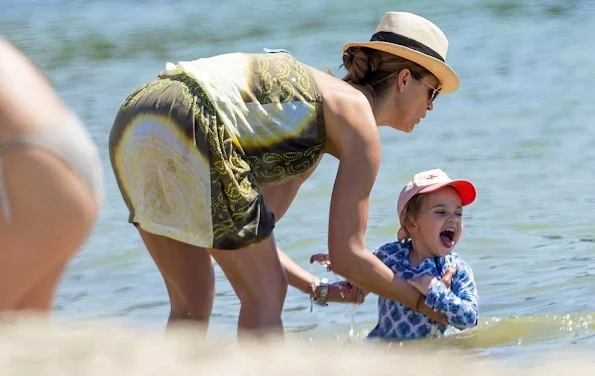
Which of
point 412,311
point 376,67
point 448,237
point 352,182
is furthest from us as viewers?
point 448,237

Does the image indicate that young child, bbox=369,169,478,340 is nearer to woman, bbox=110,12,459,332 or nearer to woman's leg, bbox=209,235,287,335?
woman, bbox=110,12,459,332

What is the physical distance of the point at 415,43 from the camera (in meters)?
4.84

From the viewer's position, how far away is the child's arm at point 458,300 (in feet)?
16.3

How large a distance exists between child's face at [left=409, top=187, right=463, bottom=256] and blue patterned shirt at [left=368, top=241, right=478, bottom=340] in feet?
0.23

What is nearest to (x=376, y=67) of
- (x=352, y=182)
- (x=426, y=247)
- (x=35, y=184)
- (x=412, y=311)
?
(x=352, y=182)

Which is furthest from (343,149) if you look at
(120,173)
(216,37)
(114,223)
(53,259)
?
(216,37)

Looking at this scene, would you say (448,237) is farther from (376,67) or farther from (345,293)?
(376,67)

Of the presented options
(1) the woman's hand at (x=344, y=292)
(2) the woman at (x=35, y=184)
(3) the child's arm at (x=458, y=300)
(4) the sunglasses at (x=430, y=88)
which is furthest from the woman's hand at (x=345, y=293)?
(2) the woman at (x=35, y=184)

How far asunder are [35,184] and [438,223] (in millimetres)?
2617

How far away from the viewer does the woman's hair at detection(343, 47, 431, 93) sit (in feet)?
15.6

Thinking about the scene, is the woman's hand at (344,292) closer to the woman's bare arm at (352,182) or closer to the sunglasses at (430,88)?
the woman's bare arm at (352,182)

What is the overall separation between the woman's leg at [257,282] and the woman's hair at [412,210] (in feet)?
3.71

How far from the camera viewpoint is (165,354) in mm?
2283

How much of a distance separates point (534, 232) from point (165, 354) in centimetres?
584
